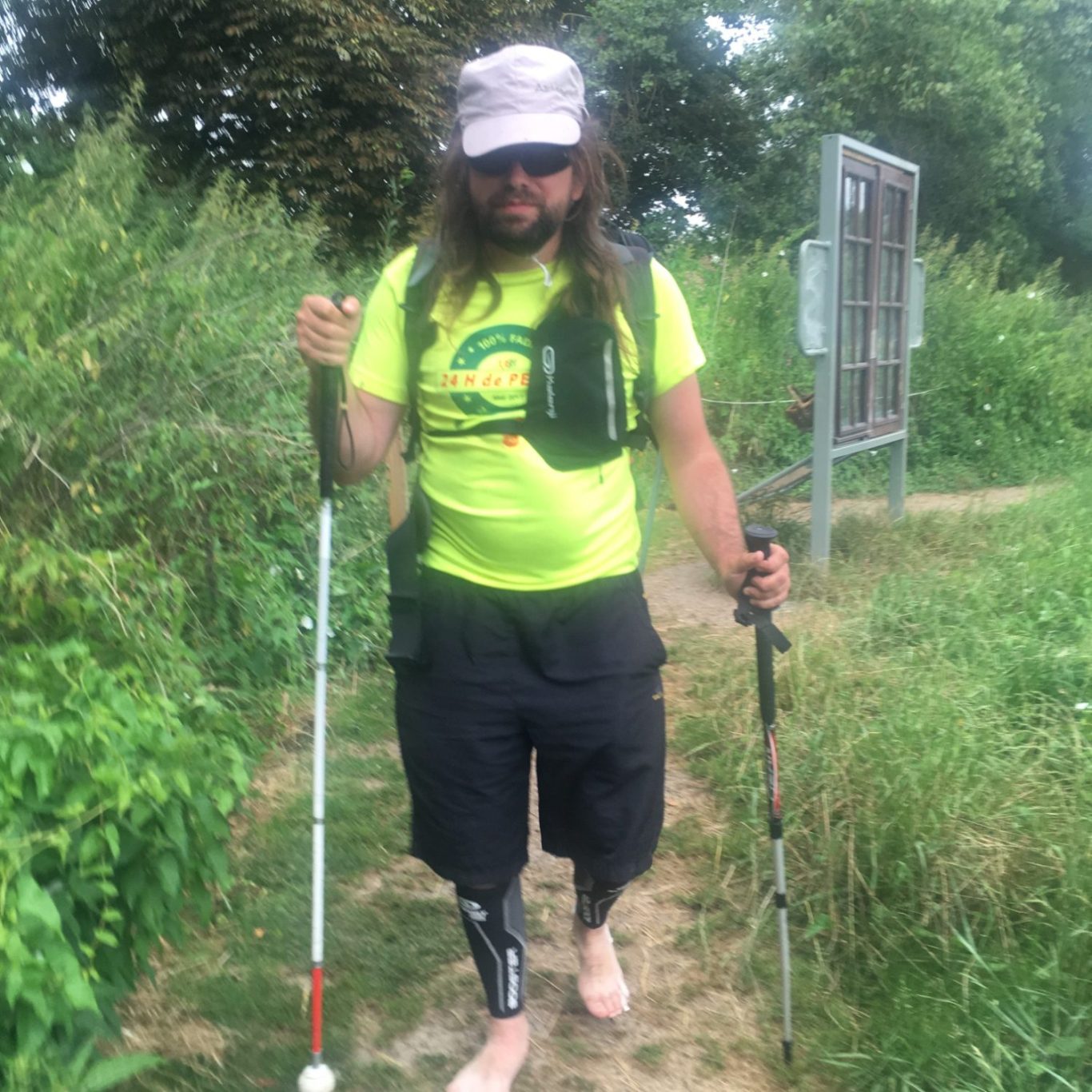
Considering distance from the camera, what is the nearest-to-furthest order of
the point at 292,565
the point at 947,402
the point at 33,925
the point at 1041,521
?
the point at 33,925 → the point at 292,565 → the point at 1041,521 → the point at 947,402

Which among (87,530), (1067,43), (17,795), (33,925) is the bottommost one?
(33,925)

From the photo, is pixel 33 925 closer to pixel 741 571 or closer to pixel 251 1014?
pixel 251 1014

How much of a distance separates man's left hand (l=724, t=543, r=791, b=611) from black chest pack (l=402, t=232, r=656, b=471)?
1.22 feet

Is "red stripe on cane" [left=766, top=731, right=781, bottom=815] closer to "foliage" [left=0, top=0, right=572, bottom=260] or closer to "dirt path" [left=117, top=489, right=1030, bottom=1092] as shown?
"dirt path" [left=117, top=489, right=1030, bottom=1092]

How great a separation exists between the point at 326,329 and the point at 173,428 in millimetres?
1734

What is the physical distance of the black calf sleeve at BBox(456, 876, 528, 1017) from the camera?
2279 millimetres

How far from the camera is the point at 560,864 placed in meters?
3.36

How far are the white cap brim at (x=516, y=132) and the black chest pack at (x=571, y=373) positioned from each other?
0.21 meters

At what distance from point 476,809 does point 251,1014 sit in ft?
2.98


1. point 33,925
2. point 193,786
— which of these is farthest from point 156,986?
point 33,925

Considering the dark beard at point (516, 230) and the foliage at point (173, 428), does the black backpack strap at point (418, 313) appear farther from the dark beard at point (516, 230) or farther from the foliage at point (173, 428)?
the foliage at point (173, 428)

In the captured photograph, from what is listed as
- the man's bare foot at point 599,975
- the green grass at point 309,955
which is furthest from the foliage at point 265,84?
the man's bare foot at point 599,975

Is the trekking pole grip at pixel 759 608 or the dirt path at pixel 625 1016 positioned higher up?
the trekking pole grip at pixel 759 608

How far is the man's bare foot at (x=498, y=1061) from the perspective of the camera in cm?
233
